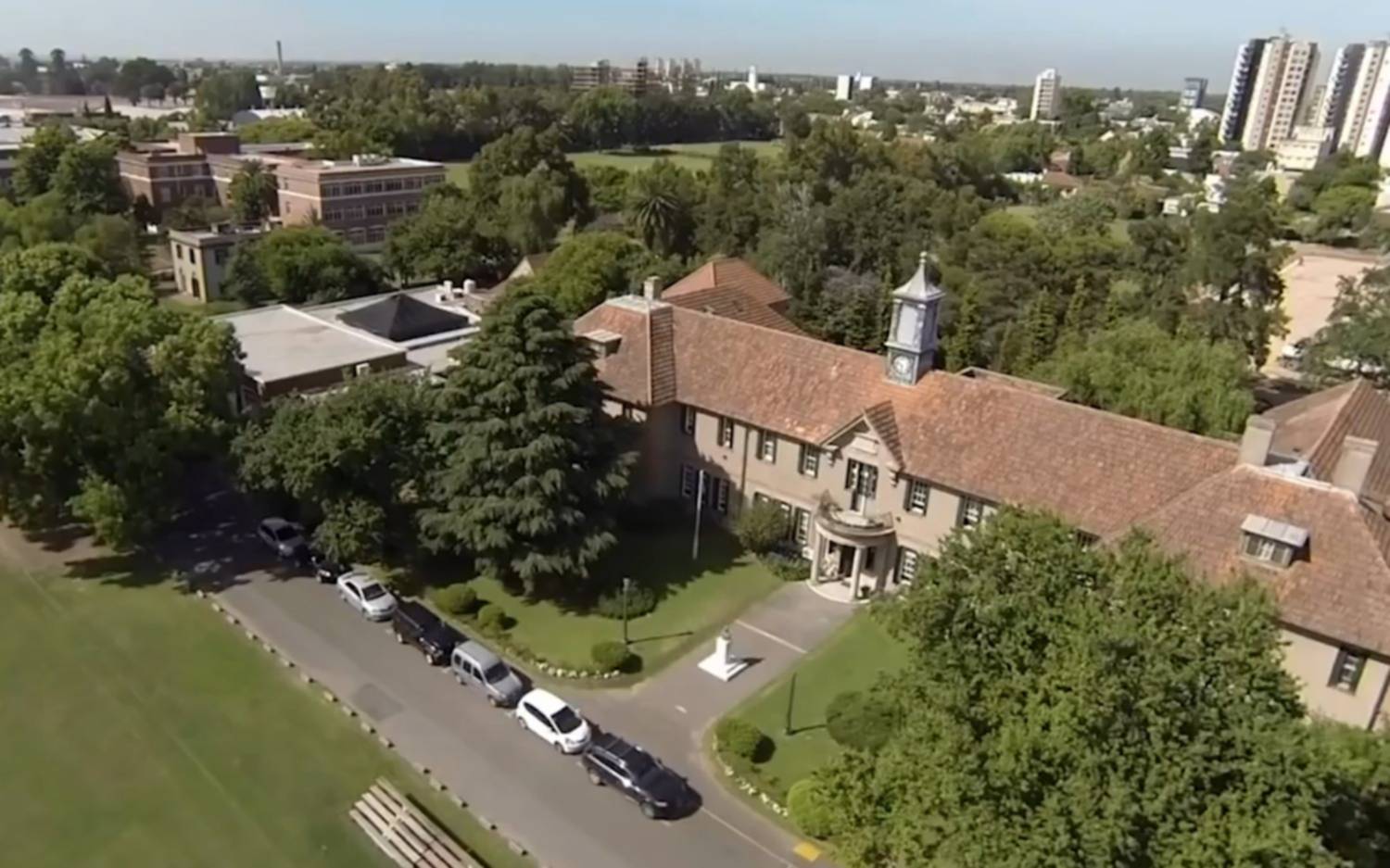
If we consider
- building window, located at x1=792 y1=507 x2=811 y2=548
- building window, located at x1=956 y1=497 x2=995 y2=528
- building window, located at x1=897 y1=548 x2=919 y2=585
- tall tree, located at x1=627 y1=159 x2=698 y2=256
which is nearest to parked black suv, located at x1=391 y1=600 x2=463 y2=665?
building window, located at x1=792 y1=507 x2=811 y2=548

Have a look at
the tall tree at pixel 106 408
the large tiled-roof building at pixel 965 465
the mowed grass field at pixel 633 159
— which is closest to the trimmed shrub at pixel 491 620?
the large tiled-roof building at pixel 965 465

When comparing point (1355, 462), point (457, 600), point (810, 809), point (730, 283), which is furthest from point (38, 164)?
point (1355, 462)

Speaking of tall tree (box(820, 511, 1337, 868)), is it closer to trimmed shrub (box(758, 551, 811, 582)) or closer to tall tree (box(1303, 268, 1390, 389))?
trimmed shrub (box(758, 551, 811, 582))

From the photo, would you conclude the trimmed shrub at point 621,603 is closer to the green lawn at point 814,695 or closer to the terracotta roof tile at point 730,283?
the green lawn at point 814,695

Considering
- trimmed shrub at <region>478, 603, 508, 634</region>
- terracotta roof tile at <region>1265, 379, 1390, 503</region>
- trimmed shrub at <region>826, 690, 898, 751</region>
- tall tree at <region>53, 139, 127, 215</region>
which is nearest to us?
trimmed shrub at <region>826, 690, 898, 751</region>

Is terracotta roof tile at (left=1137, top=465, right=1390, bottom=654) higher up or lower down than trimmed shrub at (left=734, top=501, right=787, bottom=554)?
higher up

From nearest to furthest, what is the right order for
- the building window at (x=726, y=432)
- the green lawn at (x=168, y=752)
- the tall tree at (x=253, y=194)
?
1. the green lawn at (x=168, y=752)
2. the building window at (x=726, y=432)
3. the tall tree at (x=253, y=194)
